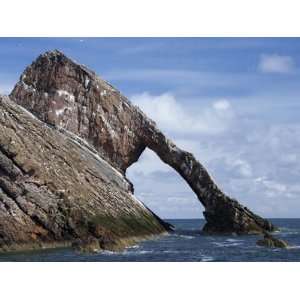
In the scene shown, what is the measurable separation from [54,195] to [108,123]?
14.7 metres

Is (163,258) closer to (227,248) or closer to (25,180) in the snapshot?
(227,248)

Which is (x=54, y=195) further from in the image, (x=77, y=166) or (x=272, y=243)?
(x=272, y=243)

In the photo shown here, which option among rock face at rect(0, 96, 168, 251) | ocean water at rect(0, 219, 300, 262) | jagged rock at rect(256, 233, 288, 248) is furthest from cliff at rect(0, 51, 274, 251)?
jagged rock at rect(256, 233, 288, 248)

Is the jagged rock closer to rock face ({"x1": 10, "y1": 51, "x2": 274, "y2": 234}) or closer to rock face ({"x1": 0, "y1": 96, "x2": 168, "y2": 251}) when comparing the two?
rock face ({"x1": 0, "y1": 96, "x2": 168, "y2": 251})

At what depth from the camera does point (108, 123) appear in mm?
56531

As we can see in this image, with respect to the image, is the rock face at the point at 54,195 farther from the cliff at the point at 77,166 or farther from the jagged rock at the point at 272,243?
the jagged rock at the point at 272,243

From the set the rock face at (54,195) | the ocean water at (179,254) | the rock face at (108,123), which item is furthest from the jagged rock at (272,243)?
the rock face at (108,123)

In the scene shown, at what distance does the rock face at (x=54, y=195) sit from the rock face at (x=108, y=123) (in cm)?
318

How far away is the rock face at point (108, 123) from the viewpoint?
180 ft

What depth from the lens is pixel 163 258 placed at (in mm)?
35125

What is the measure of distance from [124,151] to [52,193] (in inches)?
596

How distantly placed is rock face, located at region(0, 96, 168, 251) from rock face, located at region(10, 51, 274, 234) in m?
3.18

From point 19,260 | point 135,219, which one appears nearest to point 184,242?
point 135,219

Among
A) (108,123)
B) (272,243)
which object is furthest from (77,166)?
(272,243)
